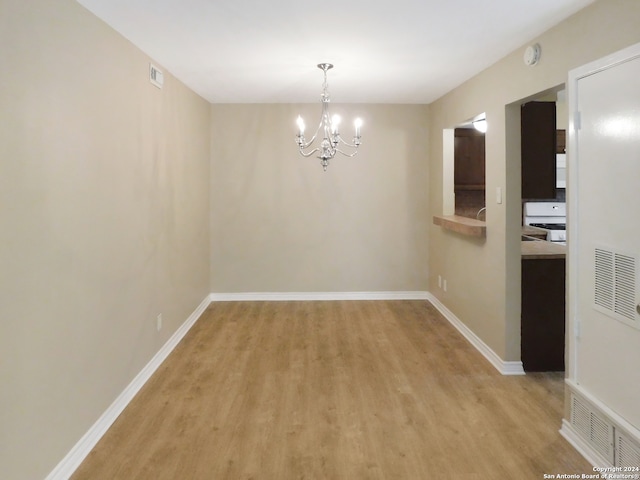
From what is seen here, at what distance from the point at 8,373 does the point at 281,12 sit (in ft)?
7.54

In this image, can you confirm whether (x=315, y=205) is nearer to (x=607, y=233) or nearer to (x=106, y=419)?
(x=106, y=419)

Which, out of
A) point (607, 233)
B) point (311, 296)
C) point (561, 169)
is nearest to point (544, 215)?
point (561, 169)

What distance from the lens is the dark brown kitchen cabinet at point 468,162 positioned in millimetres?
5547

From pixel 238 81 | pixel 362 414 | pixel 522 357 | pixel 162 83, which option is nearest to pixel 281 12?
pixel 162 83

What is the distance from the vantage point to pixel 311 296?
5762 mm

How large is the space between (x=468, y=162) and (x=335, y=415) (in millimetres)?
3901

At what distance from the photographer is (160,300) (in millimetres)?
3729

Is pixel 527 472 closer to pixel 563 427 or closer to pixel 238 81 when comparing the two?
pixel 563 427

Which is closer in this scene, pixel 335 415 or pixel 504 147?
pixel 335 415

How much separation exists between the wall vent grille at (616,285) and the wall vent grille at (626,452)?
547 millimetres

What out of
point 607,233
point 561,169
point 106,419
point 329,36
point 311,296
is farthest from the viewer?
point 561,169

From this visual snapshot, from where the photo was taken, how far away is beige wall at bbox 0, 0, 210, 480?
1844 millimetres

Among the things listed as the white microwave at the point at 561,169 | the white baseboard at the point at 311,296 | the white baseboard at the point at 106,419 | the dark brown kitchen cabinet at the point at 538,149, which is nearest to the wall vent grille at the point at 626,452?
the dark brown kitchen cabinet at the point at 538,149

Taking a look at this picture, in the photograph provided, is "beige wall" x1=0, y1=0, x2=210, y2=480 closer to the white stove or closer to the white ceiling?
the white ceiling
